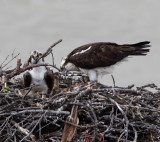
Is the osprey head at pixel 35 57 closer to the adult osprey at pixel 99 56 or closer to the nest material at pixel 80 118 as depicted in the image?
the nest material at pixel 80 118

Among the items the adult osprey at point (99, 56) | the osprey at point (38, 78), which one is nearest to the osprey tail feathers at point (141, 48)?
the adult osprey at point (99, 56)

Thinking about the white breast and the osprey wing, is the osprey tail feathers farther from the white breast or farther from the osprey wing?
the white breast

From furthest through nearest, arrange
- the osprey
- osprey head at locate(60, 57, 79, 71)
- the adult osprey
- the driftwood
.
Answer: osprey head at locate(60, 57, 79, 71) < the adult osprey < the osprey < the driftwood

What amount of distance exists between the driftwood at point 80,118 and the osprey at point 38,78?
1.38m

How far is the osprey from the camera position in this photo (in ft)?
28.4

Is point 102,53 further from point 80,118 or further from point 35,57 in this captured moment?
point 80,118

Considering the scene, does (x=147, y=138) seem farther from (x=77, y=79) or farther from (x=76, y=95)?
(x=77, y=79)

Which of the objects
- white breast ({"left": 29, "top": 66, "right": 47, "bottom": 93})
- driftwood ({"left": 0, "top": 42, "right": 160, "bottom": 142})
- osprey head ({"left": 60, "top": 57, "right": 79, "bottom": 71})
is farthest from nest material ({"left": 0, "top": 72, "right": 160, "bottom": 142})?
osprey head ({"left": 60, "top": 57, "right": 79, "bottom": 71})

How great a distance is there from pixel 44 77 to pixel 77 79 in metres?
1.17

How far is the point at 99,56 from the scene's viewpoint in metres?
10.6

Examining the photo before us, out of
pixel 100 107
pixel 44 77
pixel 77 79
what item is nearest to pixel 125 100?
pixel 100 107

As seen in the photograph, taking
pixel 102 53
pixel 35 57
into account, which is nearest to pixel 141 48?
pixel 102 53

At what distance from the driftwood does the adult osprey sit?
327 centimetres

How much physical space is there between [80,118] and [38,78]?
185 centimetres
